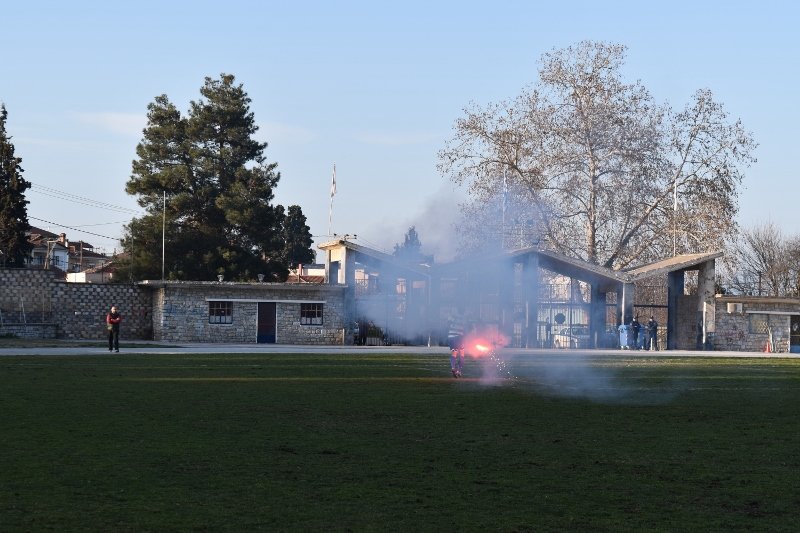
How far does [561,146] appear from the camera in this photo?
3083 inches

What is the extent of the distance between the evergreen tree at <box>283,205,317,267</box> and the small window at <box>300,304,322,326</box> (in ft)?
235

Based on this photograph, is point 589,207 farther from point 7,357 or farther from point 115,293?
point 7,357

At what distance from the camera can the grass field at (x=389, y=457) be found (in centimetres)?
1035

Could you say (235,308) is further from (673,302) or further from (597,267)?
(673,302)

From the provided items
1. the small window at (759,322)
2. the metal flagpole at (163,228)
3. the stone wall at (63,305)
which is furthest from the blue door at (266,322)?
the small window at (759,322)

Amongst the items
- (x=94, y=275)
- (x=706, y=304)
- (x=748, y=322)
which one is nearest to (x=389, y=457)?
(x=706, y=304)

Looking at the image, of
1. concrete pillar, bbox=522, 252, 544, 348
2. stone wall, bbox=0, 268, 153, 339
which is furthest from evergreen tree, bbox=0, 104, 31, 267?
concrete pillar, bbox=522, 252, 544, 348

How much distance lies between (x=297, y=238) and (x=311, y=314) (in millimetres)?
74279

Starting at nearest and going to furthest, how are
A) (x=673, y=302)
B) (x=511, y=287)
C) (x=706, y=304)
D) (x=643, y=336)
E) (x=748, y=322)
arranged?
(x=511, y=287) → (x=643, y=336) → (x=706, y=304) → (x=748, y=322) → (x=673, y=302)

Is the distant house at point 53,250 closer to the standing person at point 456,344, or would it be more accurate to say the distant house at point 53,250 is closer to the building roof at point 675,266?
the building roof at point 675,266

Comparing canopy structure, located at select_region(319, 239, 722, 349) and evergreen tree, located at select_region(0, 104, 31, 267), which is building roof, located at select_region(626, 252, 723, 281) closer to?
canopy structure, located at select_region(319, 239, 722, 349)

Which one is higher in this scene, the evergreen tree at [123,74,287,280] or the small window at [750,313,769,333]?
the evergreen tree at [123,74,287,280]

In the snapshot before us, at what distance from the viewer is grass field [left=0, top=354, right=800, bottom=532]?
1035cm

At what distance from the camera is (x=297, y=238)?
457 ft
